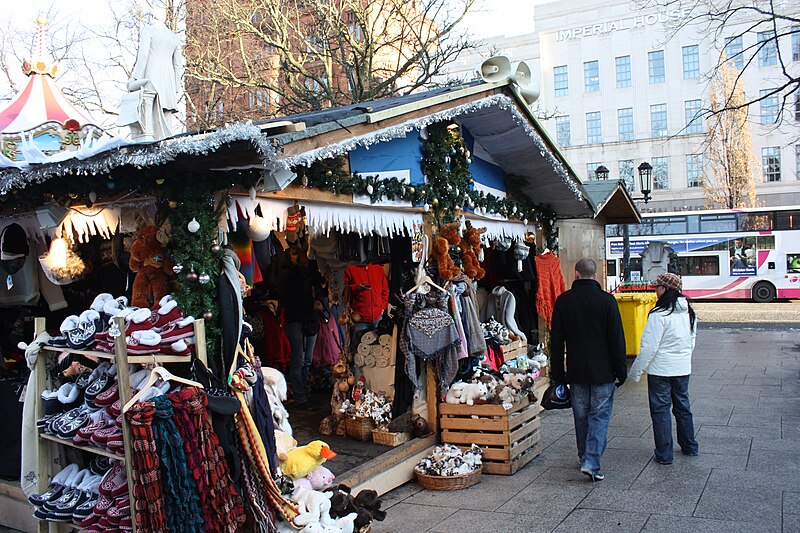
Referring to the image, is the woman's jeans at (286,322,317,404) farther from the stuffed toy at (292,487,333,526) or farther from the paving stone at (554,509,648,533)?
the paving stone at (554,509,648,533)

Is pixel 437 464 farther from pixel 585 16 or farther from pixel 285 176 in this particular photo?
pixel 585 16

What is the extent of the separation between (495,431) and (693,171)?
3872 cm

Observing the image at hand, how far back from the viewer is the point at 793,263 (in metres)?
24.1

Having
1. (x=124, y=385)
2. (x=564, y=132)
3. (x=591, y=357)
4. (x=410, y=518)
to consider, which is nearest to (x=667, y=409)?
(x=591, y=357)

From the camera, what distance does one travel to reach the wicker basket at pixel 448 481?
589cm

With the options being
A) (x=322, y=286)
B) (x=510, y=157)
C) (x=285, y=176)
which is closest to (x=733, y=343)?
(x=510, y=157)

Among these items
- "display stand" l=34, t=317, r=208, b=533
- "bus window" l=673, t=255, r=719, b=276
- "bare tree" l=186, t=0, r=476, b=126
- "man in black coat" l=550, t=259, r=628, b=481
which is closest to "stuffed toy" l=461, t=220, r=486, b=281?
"man in black coat" l=550, t=259, r=628, b=481

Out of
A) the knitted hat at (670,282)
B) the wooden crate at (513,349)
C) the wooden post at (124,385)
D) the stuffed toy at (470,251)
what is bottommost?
the wooden crate at (513,349)

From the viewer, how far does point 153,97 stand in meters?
5.44

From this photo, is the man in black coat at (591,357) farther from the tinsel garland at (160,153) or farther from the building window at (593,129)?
the building window at (593,129)

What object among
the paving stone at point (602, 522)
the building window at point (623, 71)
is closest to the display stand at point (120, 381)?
the paving stone at point (602, 522)

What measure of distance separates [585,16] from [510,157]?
1516 inches

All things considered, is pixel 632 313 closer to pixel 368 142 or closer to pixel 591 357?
pixel 591 357

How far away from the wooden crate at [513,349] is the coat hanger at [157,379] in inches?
189
